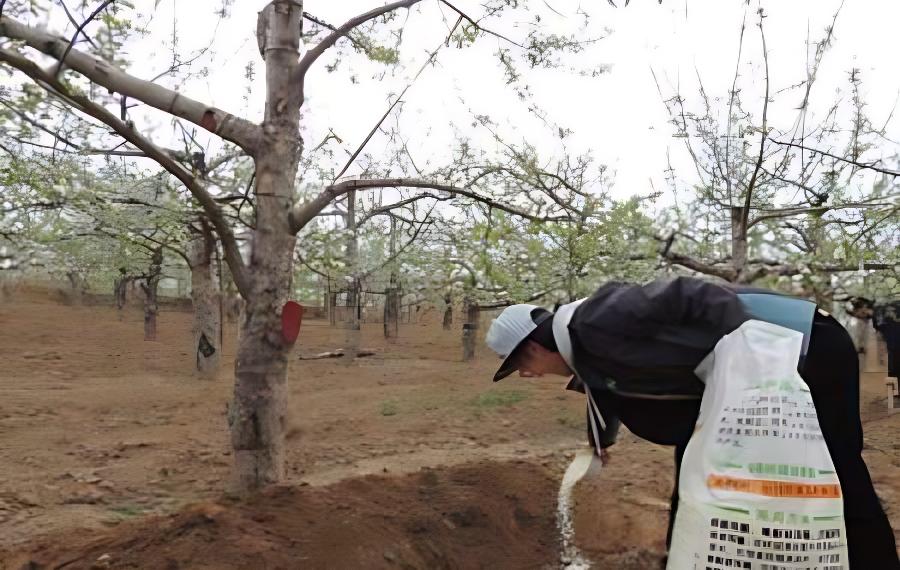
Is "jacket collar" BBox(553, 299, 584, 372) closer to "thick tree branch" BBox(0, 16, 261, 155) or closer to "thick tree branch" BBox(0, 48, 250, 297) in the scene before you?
"thick tree branch" BBox(0, 48, 250, 297)

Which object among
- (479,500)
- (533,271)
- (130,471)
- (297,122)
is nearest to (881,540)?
(479,500)

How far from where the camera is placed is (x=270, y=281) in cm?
378

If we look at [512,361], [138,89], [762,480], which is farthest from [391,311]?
[762,480]

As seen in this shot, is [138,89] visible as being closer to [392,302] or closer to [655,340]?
[655,340]

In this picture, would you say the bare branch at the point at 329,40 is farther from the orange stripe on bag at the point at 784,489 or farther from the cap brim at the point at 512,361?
the orange stripe on bag at the point at 784,489

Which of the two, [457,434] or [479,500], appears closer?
[479,500]

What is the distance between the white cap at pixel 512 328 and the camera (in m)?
2.61

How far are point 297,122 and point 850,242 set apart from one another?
224 inches

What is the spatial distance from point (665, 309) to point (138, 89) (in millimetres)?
2929

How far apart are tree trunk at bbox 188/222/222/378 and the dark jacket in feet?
30.6

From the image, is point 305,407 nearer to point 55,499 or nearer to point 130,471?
point 130,471

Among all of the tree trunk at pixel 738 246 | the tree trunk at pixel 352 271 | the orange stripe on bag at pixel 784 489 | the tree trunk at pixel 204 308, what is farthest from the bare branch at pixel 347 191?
the tree trunk at pixel 204 308

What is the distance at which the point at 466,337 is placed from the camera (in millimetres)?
16266

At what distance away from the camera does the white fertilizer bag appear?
1823 millimetres
